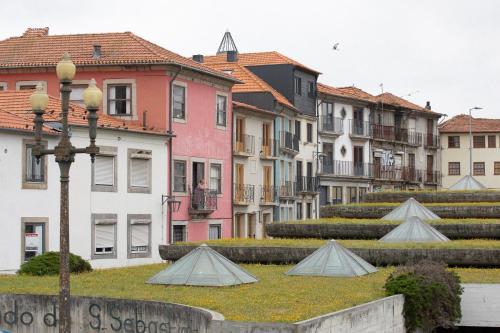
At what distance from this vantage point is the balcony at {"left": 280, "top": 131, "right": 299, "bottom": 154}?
226 ft

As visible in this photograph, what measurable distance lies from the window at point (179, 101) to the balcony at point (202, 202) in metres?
3.76

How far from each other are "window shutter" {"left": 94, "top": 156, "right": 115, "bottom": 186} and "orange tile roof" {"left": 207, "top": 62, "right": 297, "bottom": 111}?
2039 cm

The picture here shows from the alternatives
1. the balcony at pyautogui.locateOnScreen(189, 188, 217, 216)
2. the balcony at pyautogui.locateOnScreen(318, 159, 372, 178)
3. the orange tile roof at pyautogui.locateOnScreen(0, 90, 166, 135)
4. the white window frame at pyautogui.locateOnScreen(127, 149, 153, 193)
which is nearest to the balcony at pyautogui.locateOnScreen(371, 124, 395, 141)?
the balcony at pyautogui.locateOnScreen(318, 159, 372, 178)

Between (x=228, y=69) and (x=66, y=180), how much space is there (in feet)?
169

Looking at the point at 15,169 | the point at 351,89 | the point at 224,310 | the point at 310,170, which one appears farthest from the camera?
the point at 351,89

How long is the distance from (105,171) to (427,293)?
68.5ft

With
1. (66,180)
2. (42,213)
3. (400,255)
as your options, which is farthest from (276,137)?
(66,180)

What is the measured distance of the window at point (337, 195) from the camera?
264 ft

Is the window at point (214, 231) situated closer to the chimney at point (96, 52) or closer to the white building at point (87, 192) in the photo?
the white building at point (87, 192)

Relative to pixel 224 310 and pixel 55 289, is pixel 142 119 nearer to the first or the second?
pixel 55 289

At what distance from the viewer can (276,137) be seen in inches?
2670

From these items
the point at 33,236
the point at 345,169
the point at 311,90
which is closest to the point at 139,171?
the point at 33,236

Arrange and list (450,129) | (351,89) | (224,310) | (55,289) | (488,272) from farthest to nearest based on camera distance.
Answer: (450,129) < (351,89) < (488,272) < (55,289) < (224,310)

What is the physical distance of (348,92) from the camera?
85.8 metres
